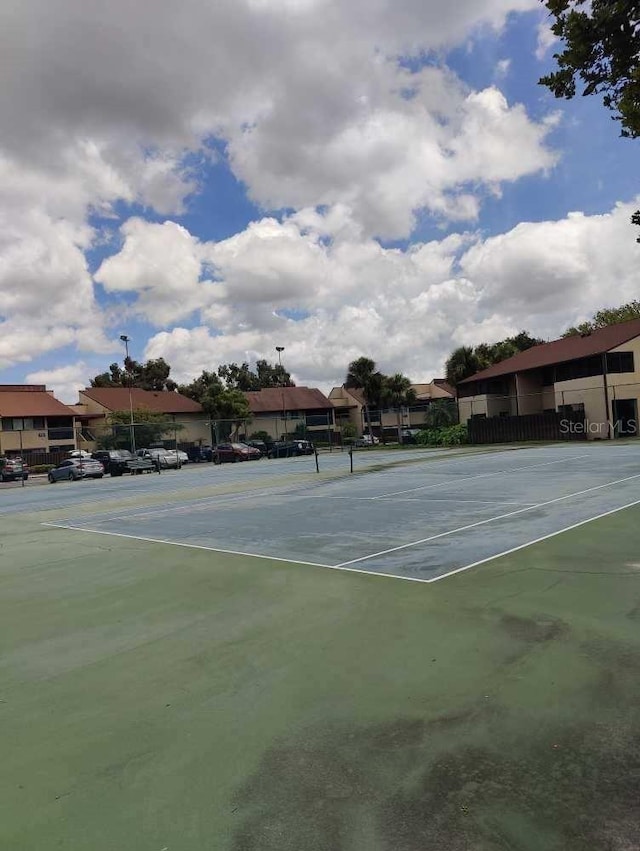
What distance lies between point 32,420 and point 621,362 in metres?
54.0

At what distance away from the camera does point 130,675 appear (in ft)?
16.1

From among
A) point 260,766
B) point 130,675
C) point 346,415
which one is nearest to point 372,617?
point 130,675

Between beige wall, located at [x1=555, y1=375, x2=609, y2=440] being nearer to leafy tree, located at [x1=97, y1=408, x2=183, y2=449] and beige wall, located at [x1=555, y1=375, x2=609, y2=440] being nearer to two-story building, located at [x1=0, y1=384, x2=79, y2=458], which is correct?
leafy tree, located at [x1=97, y1=408, x2=183, y2=449]

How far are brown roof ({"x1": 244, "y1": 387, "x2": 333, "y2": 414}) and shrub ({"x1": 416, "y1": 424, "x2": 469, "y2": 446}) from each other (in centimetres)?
2822

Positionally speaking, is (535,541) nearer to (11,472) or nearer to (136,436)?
(136,436)

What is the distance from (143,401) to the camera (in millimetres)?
70500

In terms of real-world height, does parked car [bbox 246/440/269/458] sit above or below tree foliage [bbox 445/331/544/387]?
below

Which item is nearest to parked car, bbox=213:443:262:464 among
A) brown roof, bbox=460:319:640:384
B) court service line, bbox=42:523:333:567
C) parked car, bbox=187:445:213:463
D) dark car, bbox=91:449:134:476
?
Answer: parked car, bbox=187:445:213:463

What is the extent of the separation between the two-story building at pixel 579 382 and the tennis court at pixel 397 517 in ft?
71.8

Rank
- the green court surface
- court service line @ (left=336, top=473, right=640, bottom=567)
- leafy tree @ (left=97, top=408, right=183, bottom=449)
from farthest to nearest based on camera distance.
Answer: leafy tree @ (left=97, top=408, right=183, bottom=449), court service line @ (left=336, top=473, right=640, bottom=567), the green court surface

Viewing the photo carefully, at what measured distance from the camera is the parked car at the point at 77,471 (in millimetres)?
36656

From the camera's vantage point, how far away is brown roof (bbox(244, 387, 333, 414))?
7688 centimetres

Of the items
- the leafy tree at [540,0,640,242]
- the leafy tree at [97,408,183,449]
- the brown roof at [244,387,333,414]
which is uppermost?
the brown roof at [244,387,333,414]

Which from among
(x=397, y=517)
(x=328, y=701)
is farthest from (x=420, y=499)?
(x=328, y=701)
